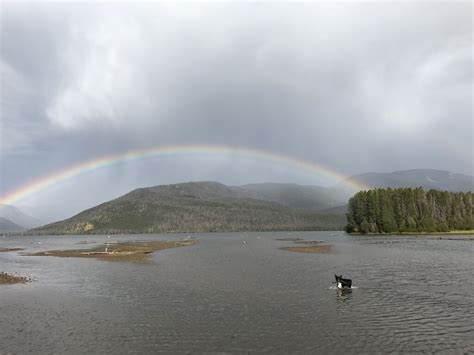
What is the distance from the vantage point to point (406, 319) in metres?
34.8

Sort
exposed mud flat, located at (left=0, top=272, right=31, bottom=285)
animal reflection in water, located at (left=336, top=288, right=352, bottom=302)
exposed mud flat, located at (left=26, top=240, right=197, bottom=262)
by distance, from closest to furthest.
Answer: animal reflection in water, located at (left=336, top=288, right=352, bottom=302), exposed mud flat, located at (left=0, top=272, right=31, bottom=285), exposed mud flat, located at (left=26, top=240, right=197, bottom=262)

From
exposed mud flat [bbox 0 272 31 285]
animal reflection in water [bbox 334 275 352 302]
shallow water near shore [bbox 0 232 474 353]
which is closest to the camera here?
shallow water near shore [bbox 0 232 474 353]

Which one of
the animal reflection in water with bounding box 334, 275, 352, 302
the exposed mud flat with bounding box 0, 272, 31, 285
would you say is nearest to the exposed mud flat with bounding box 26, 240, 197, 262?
the exposed mud flat with bounding box 0, 272, 31, 285

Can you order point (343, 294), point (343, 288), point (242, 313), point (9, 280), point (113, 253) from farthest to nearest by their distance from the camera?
point (113, 253), point (9, 280), point (343, 288), point (343, 294), point (242, 313)

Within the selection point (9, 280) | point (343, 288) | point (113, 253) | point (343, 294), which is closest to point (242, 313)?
point (343, 294)

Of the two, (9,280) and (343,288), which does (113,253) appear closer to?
(9,280)

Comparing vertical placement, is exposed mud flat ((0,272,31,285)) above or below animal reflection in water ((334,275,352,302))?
above

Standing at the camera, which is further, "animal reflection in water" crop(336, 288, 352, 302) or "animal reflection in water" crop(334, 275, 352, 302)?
"animal reflection in water" crop(334, 275, 352, 302)

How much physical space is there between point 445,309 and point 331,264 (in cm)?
4290

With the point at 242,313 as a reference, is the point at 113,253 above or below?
above

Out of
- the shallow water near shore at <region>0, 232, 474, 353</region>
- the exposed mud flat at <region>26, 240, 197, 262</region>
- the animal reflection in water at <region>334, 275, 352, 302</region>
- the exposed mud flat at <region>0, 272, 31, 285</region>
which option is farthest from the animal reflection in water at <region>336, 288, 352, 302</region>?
the exposed mud flat at <region>26, 240, 197, 262</region>

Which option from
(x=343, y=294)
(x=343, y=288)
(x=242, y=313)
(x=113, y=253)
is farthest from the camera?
(x=113, y=253)

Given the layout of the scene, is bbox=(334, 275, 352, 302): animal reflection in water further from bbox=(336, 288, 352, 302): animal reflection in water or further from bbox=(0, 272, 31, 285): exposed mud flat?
bbox=(0, 272, 31, 285): exposed mud flat

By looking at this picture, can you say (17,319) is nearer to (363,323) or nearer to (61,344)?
(61,344)
